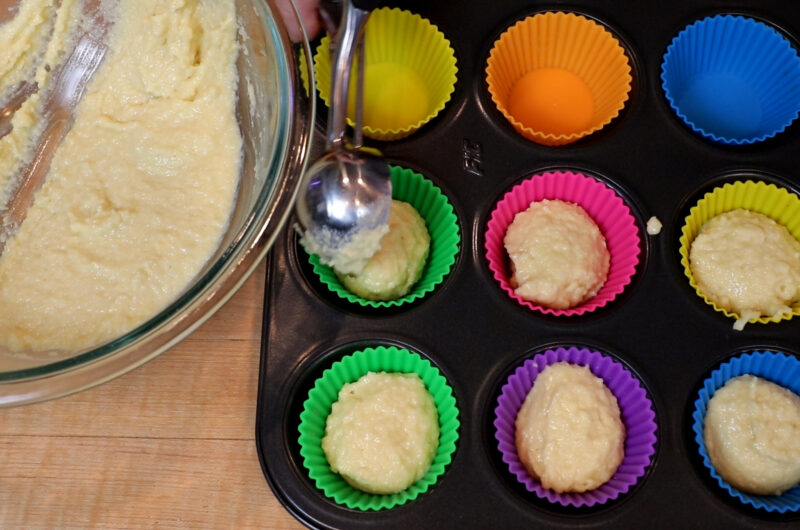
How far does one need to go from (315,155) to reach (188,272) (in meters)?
0.48

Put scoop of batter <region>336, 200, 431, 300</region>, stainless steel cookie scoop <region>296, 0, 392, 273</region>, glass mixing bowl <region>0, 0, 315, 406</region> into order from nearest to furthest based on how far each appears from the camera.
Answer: glass mixing bowl <region>0, 0, 315, 406</region>
stainless steel cookie scoop <region>296, 0, 392, 273</region>
scoop of batter <region>336, 200, 431, 300</region>

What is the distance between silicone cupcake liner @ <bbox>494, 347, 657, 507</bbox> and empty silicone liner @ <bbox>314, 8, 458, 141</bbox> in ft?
2.23

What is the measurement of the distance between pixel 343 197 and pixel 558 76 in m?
0.87

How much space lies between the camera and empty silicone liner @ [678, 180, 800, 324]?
5.37ft

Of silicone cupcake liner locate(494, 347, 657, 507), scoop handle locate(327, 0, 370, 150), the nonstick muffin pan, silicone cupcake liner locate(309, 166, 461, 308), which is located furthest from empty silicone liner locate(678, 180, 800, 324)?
scoop handle locate(327, 0, 370, 150)

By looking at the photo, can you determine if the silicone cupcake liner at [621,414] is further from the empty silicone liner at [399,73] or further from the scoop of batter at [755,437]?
the empty silicone liner at [399,73]

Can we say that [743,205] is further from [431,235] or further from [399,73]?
[399,73]

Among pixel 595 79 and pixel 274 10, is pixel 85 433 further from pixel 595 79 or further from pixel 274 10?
pixel 595 79

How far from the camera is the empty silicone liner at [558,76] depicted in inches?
70.0

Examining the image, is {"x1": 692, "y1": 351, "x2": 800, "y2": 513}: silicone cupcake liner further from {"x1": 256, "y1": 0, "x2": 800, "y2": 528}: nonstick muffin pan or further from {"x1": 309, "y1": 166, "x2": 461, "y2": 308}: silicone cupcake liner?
{"x1": 309, "y1": 166, "x2": 461, "y2": 308}: silicone cupcake liner

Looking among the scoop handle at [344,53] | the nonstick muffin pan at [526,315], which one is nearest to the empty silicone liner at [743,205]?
the nonstick muffin pan at [526,315]

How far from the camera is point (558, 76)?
1938mm

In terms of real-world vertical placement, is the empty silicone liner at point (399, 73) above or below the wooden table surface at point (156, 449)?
above

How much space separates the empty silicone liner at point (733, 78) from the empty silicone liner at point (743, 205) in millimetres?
197
